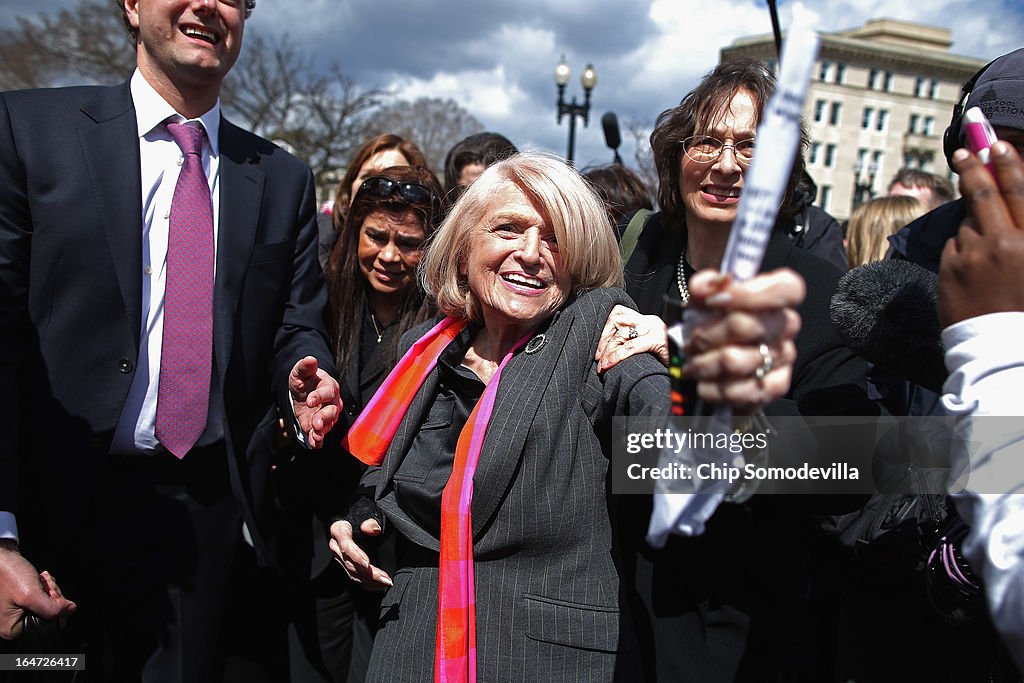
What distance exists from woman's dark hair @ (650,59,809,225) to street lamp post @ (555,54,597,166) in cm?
1312

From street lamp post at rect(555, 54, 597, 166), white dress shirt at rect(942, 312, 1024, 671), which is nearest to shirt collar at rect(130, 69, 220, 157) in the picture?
white dress shirt at rect(942, 312, 1024, 671)

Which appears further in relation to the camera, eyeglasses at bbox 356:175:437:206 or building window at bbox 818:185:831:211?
building window at bbox 818:185:831:211

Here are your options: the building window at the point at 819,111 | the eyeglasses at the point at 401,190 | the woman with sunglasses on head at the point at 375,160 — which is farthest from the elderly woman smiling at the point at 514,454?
the building window at the point at 819,111

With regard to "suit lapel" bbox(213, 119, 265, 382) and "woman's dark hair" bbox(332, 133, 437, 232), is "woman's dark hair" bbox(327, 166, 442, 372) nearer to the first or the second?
"suit lapel" bbox(213, 119, 265, 382)

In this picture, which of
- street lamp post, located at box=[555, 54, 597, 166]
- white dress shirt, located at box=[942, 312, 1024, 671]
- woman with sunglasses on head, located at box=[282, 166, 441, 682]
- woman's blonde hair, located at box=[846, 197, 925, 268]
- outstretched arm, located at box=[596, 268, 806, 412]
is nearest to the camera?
outstretched arm, located at box=[596, 268, 806, 412]

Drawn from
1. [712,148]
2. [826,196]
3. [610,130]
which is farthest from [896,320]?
[826,196]

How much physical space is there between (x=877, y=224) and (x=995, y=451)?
3.48m

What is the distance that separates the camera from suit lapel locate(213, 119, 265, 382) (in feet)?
8.02

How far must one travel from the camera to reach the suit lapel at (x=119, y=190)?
2.25 meters

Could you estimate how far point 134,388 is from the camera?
2336 millimetres

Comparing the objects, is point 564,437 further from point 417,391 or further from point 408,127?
point 408,127

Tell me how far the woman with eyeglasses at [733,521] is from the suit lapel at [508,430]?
0.19 metres

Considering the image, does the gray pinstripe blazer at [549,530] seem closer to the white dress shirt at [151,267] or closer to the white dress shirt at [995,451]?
the white dress shirt at [995,451]

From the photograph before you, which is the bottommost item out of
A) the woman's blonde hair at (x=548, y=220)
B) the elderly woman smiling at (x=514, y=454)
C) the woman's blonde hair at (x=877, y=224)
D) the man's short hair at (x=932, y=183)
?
the elderly woman smiling at (x=514, y=454)
